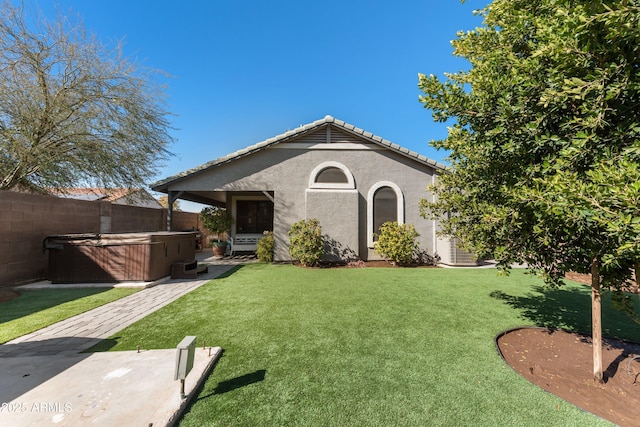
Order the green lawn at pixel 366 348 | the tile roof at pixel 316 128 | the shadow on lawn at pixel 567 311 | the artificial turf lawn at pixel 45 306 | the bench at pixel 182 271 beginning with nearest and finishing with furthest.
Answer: the green lawn at pixel 366 348 < the artificial turf lawn at pixel 45 306 < the shadow on lawn at pixel 567 311 < the bench at pixel 182 271 < the tile roof at pixel 316 128

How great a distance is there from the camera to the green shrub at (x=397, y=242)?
1018 cm

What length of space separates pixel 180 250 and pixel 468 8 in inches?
398

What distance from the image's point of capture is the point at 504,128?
9.67 feet

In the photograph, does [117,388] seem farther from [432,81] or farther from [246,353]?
[432,81]

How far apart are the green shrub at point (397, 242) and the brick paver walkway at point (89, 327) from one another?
722 cm

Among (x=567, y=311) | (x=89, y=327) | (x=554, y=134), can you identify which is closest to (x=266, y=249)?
(x=89, y=327)

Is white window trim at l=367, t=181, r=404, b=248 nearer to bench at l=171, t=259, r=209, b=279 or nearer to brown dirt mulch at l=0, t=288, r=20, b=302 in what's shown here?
bench at l=171, t=259, r=209, b=279

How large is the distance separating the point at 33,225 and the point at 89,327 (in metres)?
5.25

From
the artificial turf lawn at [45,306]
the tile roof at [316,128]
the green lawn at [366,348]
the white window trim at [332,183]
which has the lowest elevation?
the green lawn at [366,348]

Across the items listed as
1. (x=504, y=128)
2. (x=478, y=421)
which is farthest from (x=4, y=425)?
(x=504, y=128)

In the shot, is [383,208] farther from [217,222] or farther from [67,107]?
[67,107]

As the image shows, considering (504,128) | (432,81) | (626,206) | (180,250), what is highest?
(432,81)

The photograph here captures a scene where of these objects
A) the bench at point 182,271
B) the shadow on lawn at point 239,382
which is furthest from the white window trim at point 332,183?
the shadow on lawn at point 239,382

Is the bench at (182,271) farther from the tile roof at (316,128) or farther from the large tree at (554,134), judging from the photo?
the large tree at (554,134)
